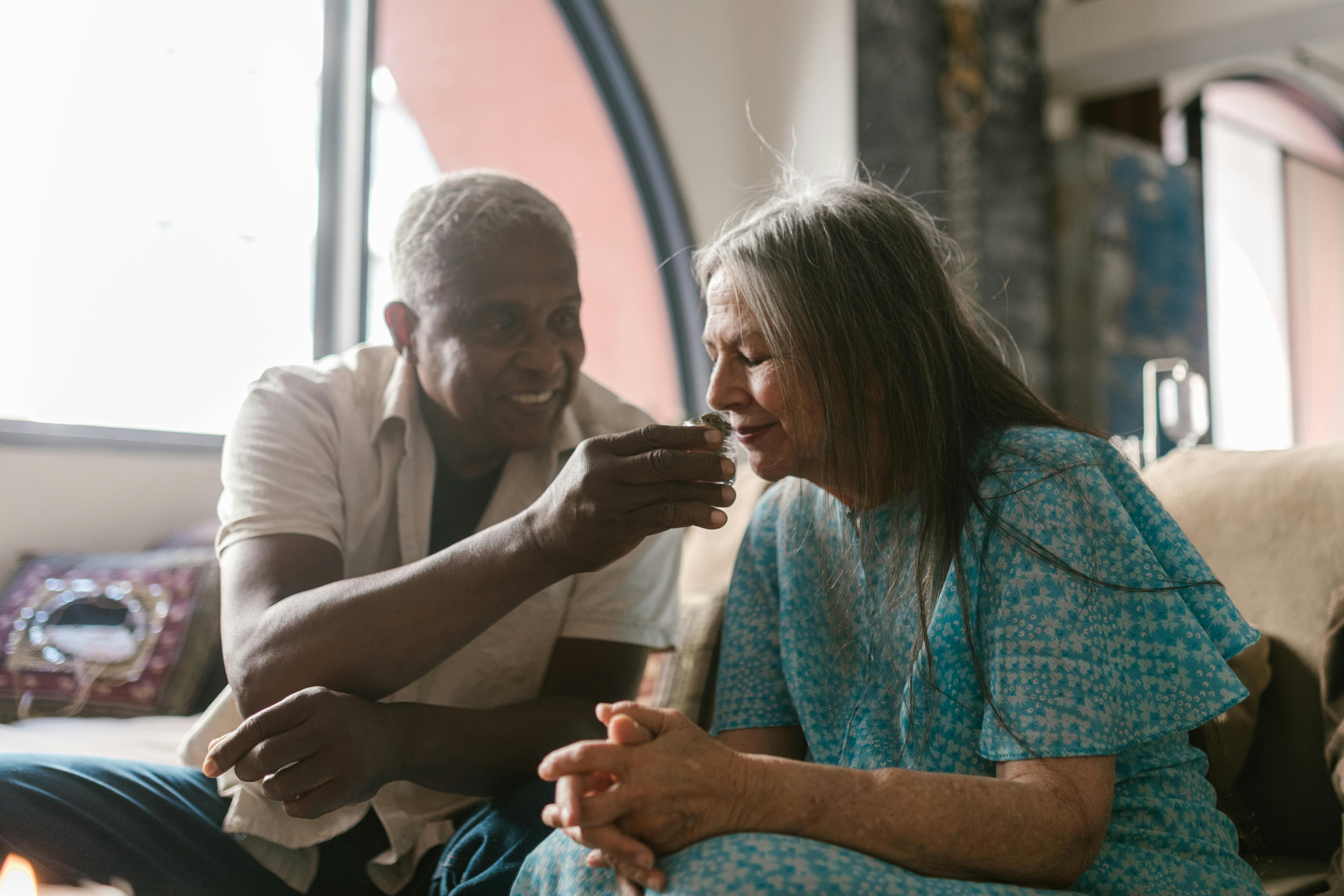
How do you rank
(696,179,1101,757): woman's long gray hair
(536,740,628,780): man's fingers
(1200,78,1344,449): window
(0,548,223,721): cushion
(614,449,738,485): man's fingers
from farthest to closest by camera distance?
(1200,78,1344,449): window < (0,548,223,721): cushion < (696,179,1101,757): woman's long gray hair < (614,449,738,485): man's fingers < (536,740,628,780): man's fingers

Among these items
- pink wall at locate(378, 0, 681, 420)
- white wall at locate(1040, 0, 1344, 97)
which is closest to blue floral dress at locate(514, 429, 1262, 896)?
pink wall at locate(378, 0, 681, 420)

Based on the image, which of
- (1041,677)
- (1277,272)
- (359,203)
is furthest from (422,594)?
(1277,272)

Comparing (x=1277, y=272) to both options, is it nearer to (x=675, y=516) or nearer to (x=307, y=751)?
(x=675, y=516)

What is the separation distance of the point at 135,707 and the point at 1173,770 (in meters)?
1.62

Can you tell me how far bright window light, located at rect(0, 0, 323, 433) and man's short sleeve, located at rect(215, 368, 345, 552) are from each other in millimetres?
637

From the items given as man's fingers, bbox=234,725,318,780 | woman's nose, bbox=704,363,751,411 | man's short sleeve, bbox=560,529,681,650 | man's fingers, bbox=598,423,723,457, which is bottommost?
man's fingers, bbox=234,725,318,780

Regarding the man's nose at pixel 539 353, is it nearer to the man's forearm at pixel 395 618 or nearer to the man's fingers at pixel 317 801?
the man's forearm at pixel 395 618

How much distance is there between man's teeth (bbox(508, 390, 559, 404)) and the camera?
137 centimetres

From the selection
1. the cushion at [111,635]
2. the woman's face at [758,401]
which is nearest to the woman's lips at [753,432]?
the woman's face at [758,401]

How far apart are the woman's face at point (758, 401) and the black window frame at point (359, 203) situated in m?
0.33

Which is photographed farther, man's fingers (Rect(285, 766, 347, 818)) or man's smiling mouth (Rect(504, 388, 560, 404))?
man's smiling mouth (Rect(504, 388, 560, 404))

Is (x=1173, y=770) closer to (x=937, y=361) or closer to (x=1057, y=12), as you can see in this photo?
(x=937, y=361)

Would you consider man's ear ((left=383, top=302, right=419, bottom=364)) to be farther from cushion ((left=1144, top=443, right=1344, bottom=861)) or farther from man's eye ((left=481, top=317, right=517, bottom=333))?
cushion ((left=1144, top=443, right=1344, bottom=861))

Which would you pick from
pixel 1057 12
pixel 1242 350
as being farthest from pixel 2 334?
pixel 1242 350
